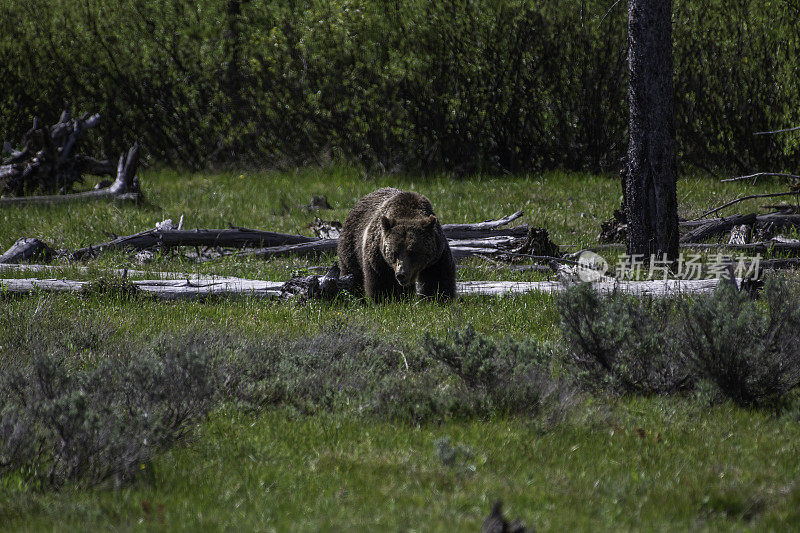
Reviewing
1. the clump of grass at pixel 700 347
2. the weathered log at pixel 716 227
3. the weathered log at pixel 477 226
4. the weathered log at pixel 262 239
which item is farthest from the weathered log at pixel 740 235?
the clump of grass at pixel 700 347

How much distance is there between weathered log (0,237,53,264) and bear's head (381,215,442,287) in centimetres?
443

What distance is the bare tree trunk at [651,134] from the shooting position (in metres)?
8.01

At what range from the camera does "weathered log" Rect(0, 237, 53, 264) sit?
8758mm

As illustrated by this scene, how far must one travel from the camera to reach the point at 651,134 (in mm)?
8250

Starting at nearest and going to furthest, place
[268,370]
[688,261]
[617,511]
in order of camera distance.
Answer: [617,511] → [268,370] → [688,261]

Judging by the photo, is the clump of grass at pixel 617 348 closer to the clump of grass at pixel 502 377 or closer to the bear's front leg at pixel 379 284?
the clump of grass at pixel 502 377

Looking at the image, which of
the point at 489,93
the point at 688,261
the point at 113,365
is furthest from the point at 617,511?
the point at 489,93

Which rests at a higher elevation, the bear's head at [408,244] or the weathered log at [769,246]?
the bear's head at [408,244]

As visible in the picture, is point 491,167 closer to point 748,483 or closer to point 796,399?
point 796,399

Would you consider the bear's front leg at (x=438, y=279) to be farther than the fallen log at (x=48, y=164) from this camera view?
No

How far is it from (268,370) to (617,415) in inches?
84.9

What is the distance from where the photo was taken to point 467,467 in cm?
368

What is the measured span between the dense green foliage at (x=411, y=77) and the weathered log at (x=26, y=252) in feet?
21.9

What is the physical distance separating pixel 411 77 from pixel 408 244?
807cm
